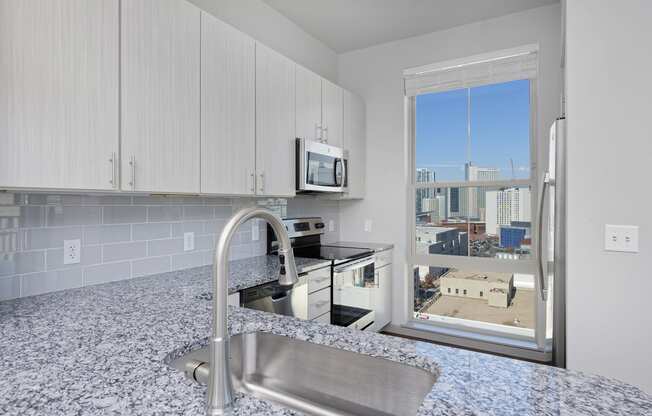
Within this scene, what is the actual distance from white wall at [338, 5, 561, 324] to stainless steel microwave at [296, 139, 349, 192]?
1.66 feet

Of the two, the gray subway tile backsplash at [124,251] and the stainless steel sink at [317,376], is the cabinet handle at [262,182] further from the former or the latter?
the stainless steel sink at [317,376]

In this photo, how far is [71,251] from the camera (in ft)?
5.69

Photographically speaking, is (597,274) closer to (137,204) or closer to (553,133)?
(553,133)

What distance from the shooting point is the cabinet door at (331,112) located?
120 inches

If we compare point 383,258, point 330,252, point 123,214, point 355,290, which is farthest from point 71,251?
point 383,258

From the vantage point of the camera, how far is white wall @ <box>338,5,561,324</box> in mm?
3252

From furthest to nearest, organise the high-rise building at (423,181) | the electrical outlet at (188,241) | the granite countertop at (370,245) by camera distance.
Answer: the high-rise building at (423,181) → the granite countertop at (370,245) → the electrical outlet at (188,241)

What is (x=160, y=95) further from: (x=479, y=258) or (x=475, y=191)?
(x=479, y=258)

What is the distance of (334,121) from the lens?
126 inches

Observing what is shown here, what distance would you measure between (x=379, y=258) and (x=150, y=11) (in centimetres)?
243

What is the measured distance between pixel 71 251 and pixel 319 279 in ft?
4.56

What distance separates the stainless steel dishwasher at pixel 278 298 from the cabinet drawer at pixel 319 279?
5 cm

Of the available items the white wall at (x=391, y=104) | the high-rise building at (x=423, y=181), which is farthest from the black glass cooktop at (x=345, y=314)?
the high-rise building at (x=423, y=181)

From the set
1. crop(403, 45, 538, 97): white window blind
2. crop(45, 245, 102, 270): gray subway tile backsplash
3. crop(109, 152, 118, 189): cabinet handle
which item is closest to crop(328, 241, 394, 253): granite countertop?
crop(403, 45, 538, 97): white window blind
